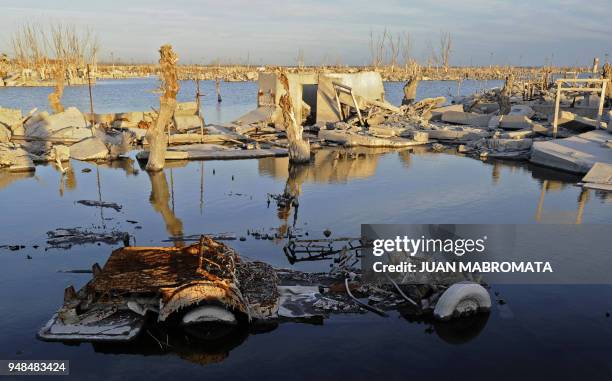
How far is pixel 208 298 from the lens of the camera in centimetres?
970

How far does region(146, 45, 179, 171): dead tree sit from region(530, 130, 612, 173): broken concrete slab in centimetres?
1805

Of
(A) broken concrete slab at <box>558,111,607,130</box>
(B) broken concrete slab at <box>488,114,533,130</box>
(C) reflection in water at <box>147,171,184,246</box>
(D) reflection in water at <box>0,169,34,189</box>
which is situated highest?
(A) broken concrete slab at <box>558,111,607,130</box>

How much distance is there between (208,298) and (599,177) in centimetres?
1833

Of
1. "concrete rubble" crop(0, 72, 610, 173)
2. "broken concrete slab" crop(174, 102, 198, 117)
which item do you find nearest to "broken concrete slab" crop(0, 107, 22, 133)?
"concrete rubble" crop(0, 72, 610, 173)

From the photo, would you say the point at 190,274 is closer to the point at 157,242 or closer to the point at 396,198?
the point at 157,242

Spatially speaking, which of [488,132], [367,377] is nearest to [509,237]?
[367,377]

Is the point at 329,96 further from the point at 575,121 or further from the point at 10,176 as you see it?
the point at 10,176

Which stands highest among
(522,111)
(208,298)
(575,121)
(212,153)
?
(522,111)

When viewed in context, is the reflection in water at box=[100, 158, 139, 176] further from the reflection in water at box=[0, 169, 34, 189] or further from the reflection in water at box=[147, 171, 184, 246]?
the reflection in water at box=[0, 169, 34, 189]

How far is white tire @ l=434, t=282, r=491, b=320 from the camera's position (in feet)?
33.9

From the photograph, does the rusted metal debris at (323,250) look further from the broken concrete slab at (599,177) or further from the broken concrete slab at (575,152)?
the broken concrete slab at (575,152)

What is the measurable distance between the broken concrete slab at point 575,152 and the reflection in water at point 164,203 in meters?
17.9

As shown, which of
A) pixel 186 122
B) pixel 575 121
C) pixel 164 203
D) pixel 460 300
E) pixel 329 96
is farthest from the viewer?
pixel 329 96

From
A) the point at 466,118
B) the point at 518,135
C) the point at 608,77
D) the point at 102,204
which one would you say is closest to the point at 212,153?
the point at 102,204
